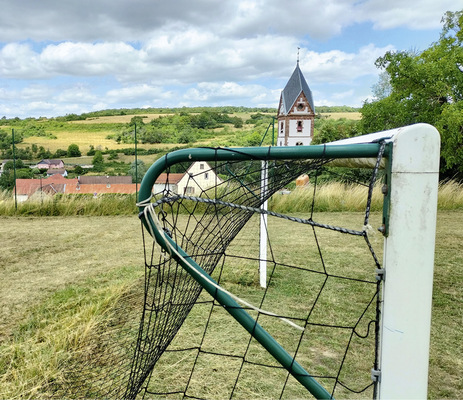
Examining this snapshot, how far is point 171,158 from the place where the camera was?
1.40 m

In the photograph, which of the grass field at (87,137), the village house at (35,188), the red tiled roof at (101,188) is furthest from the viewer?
the grass field at (87,137)

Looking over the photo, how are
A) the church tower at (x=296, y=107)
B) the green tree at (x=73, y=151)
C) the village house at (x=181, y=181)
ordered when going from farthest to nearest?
the church tower at (x=296, y=107)
the green tree at (x=73, y=151)
the village house at (x=181, y=181)

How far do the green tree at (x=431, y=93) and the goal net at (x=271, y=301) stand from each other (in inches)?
247

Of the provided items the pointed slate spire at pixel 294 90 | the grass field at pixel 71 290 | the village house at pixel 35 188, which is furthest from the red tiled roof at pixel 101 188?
the pointed slate spire at pixel 294 90

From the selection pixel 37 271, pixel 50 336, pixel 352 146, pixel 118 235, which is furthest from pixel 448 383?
pixel 118 235

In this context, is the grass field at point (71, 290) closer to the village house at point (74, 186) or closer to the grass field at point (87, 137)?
the village house at point (74, 186)

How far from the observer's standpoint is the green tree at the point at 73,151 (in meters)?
13.6

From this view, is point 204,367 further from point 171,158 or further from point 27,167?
point 27,167

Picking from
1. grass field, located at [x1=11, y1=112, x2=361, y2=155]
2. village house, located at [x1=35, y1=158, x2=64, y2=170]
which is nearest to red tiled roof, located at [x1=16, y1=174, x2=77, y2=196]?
grass field, located at [x1=11, y1=112, x2=361, y2=155]

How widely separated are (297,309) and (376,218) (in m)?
5.11

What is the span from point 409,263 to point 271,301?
2441mm

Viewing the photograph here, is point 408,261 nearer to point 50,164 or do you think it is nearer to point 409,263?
point 409,263

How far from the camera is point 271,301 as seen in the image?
351cm

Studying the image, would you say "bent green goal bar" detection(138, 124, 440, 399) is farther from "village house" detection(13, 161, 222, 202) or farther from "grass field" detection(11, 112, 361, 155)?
"grass field" detection(11, 112, 361, 155)
